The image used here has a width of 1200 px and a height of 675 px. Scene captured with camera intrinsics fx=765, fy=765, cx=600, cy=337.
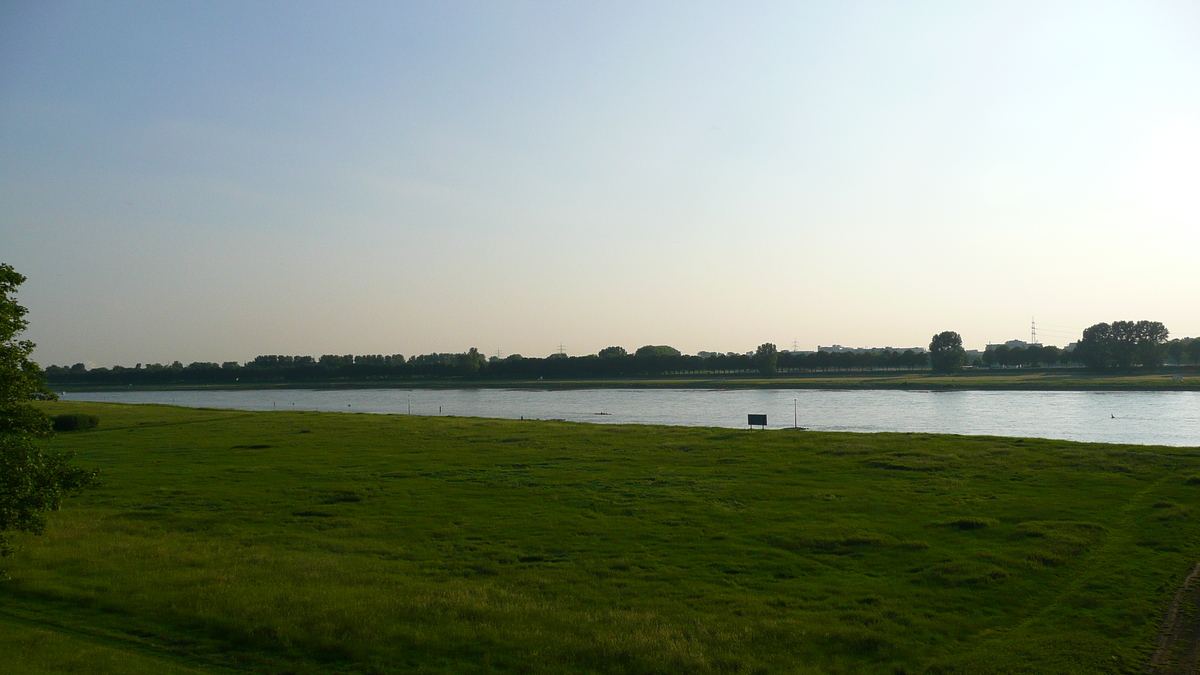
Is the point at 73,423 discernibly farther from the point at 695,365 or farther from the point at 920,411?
the point at 695,365

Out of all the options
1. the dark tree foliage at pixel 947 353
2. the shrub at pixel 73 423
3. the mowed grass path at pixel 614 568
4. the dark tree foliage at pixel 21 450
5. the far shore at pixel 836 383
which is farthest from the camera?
the dark tree foliage at pixel 947 353

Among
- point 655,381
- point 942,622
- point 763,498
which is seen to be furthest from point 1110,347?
point 942,622

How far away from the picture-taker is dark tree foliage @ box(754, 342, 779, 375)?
545 feet

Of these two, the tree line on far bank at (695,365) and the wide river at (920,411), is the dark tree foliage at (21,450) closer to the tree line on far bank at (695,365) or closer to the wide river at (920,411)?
the wide river at (920,411)

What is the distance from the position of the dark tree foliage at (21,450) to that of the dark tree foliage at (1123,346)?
499 ft

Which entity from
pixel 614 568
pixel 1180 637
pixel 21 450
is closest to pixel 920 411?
pixel 614 568

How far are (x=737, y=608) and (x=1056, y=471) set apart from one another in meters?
20.1

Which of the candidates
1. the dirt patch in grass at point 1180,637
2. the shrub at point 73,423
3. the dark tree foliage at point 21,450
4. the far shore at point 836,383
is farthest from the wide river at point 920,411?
the dark tree foliage at point 21,450

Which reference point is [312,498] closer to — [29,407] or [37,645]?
[29,407]

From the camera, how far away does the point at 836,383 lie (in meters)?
130

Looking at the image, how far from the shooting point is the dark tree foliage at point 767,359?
545 ft

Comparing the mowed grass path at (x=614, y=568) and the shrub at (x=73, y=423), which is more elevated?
the shrub at (x=73, y=423)

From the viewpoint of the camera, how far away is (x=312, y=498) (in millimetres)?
24031

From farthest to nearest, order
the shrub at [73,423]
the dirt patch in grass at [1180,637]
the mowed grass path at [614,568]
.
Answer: the shrub at [73,423]
the mowed grass path at [614,568]
the dirt patch in grass at [1180,637]
